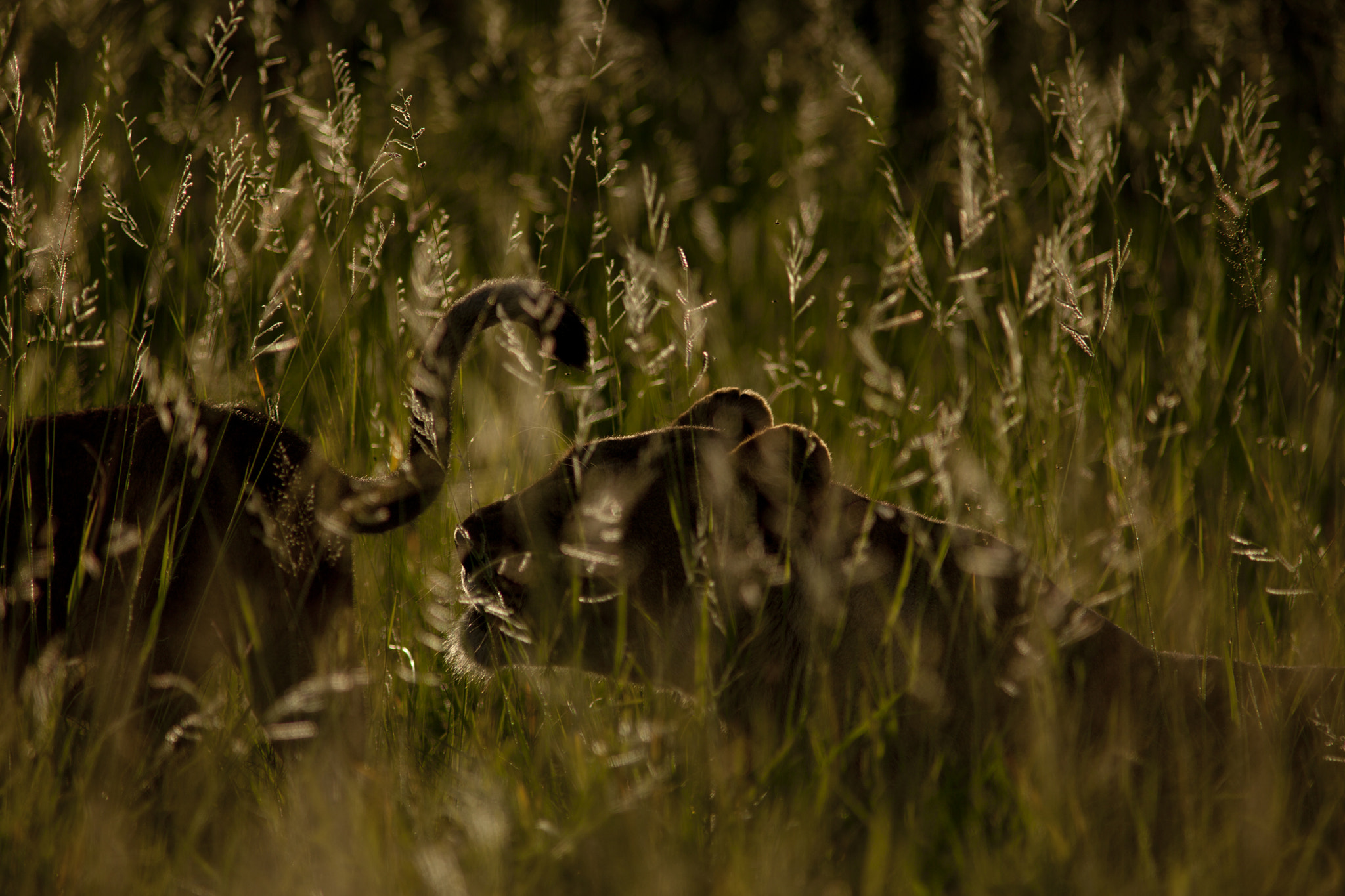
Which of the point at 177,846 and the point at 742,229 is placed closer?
the point at 177,846

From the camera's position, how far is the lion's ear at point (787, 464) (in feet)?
6.97

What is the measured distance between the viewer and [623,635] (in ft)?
7.15

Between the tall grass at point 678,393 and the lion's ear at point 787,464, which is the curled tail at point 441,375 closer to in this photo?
the tall grass at point 678,393

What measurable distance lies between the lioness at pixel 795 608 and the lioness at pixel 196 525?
255mm

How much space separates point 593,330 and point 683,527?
1.73 ft

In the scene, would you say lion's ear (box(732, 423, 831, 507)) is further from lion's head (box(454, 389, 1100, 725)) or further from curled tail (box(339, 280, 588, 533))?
curled tail (box(339, 280, 588, 533))

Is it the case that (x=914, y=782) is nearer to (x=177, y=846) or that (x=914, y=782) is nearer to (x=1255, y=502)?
(x=177, y=846)

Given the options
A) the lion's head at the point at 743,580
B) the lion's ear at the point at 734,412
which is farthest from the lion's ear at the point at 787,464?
the lion's ear at the point at 734,412

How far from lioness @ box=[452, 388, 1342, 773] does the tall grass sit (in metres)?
0.10

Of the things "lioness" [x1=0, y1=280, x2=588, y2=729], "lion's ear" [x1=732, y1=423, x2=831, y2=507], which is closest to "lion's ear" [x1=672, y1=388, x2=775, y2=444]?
"lion's ear" [x1=732, y1=423, x2=831, y2=507]

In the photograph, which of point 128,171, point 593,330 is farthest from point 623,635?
point 128,171

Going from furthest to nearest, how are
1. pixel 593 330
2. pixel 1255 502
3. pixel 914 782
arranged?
pixel 1255 502, pixel 593 330, pixel 914 782

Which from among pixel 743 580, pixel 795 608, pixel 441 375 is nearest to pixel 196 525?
pixel 441 375

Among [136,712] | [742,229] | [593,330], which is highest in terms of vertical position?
[742,229]
